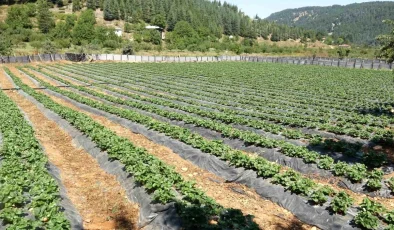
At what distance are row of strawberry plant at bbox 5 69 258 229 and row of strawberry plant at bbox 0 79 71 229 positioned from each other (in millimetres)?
2321

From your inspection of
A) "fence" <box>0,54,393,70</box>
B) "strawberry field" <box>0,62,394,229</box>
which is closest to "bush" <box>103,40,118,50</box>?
"fence" <box>0,54,393,70</box>

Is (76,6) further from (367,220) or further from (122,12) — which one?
(367,220)

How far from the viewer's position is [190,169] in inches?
469

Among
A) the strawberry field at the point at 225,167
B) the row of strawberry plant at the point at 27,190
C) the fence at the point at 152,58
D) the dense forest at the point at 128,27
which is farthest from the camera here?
the dense forest at the point at 128,27

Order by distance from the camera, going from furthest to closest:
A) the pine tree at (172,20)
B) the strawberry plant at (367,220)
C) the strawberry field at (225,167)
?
1. the pine tree at (172,20)
2. the strawberry field at (225,167)
3. the strawberry plant at (367,220)

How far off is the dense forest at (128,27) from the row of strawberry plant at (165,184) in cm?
5788

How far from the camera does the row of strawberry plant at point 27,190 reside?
6.78m

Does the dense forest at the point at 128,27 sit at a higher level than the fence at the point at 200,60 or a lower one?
higher

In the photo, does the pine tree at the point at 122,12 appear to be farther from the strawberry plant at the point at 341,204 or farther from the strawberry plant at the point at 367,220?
the strawberry plant at the point at 367,220

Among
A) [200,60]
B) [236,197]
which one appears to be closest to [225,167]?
[236,197]

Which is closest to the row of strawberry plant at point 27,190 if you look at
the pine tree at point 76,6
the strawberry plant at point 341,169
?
the strawberry plant at point 341,169

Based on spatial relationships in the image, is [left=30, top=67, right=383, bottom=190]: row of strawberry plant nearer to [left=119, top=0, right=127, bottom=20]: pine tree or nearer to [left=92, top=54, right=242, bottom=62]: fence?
[left=92, top=54, right=242, bottom=62]: fence

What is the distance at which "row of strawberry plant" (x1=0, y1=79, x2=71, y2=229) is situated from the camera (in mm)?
6781

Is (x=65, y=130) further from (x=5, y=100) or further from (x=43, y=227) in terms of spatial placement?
(x=43, y=227)
